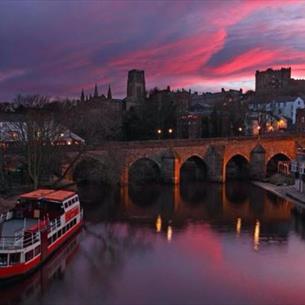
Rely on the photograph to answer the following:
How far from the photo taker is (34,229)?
95.2 feet

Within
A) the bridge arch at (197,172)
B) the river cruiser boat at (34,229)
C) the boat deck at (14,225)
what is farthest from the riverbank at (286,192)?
the boat deck at (14,225)

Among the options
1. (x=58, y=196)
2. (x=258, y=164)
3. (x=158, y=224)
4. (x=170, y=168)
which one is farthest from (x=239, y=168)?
(x=58, y=196)

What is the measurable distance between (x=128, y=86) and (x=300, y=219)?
12711 centimetres

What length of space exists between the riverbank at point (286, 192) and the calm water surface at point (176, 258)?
2.38m

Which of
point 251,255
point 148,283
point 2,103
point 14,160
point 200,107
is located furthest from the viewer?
point 200,107

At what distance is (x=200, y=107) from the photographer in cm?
14938

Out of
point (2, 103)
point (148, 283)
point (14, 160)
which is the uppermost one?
point (2, 103)

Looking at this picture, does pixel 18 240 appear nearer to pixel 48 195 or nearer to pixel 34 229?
pixel 34 229

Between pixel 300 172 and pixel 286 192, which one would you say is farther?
pixel 286 192

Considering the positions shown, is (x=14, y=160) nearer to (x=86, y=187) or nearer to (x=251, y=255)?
(x=86, y=187)

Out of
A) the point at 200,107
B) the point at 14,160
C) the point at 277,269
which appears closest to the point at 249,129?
the point at 200,107

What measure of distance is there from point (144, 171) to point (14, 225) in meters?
41.8

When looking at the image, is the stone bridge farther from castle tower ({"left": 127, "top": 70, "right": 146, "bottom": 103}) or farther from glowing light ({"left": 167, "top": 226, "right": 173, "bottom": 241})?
castle tower ({"left": 127, "top": 70, "right": 146, "bottom": 103})

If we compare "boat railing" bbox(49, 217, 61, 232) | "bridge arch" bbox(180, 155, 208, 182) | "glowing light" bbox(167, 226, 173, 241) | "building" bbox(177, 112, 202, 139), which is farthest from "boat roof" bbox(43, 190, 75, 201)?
"building" bbox(177, 112, 202, 139)
